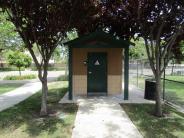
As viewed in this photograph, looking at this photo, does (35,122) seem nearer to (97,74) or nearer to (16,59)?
(97,74)

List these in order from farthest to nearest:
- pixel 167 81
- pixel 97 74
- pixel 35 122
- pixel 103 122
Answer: pixel 167 81
pixel 97 74
pixel 35 122
pixel 103 122

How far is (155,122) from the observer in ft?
26.8

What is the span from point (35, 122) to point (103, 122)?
206 centimetres

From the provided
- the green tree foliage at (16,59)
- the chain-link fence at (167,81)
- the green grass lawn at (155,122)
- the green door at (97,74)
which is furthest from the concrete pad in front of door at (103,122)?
the green tree foliage at (16,59)

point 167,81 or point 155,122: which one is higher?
point 167,81

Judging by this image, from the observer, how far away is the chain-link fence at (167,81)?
12570 mm

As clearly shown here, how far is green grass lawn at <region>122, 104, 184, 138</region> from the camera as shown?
23.1ft

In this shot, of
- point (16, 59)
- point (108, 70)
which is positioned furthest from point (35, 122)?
point (16, 59)

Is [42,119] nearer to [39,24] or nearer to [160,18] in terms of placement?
[39,24]

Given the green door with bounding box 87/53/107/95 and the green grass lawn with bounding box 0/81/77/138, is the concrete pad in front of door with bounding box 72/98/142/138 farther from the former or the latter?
the green door with bounding box 87/53/107/95

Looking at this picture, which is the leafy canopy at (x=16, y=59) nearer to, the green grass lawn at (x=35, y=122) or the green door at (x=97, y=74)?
the green door at (x=97, y=74)

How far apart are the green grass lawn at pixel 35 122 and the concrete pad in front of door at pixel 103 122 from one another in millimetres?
284

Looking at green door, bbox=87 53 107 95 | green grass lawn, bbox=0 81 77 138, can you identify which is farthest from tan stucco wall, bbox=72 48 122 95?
green grass lawn, bbox=0 81 77 138

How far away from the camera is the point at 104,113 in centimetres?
902
